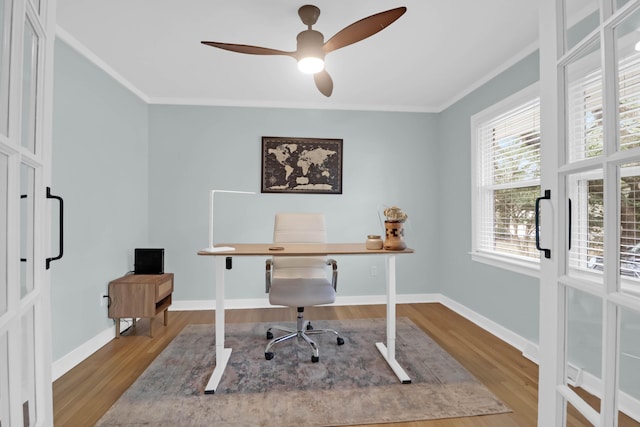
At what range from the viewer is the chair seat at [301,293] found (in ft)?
7.36

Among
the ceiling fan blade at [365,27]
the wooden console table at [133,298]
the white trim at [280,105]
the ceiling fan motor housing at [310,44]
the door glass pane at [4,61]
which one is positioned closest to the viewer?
the door glass pane at [4,61]

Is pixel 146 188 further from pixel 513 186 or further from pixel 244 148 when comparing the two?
pixel 513 186

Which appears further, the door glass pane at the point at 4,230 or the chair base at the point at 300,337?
the chair base at the point at 300,337

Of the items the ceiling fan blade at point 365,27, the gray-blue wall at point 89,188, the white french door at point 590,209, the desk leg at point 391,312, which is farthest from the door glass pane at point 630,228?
the gray-blue wall at point 89,188

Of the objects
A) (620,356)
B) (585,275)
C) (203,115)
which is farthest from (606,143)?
(203,115)

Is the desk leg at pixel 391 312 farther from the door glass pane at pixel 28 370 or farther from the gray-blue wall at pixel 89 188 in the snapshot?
the gray-blue wall at pixel 89 188

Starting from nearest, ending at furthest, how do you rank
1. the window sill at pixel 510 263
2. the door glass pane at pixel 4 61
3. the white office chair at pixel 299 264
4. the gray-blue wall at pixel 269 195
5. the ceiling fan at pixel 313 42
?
the door glass pane at pixel 4 61 < the ceiling fan at pixel 313 42 < the window sill at pixel 510 263 < the white office chair at pixel 299 264 < the gray-blue wall at pixel 269 195

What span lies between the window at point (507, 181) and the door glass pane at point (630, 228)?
6.09 ft

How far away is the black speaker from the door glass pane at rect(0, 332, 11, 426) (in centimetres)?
235

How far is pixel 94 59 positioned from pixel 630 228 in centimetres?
342

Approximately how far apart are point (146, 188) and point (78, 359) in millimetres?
1808

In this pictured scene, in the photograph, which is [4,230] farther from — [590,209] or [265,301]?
[265,301]

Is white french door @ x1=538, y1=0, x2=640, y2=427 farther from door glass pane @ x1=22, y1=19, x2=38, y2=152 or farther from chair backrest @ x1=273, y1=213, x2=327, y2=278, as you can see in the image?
chair backrest @ x1=273, y1=213, x2=327, y2=278

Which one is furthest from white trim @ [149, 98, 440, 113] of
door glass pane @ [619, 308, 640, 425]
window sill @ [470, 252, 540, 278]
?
door glass pane @ [619, 308, 640, 425]
